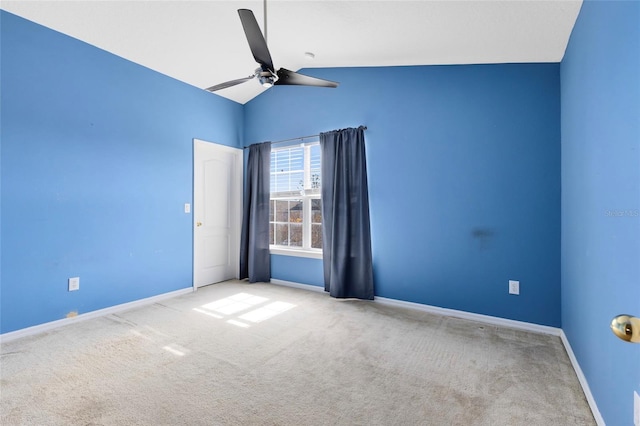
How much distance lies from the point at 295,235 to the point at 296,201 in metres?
0.51

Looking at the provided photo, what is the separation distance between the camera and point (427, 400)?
1.79 meters

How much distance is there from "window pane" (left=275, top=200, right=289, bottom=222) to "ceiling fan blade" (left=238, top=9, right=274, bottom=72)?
247 centimetres

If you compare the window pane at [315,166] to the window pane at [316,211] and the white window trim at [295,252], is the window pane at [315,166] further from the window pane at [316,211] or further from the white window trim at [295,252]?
the white window trim at [295,252]

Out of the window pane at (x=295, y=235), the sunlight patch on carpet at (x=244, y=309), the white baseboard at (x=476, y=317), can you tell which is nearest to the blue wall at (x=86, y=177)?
the sunlight patch on carpet at (x=244, y=309)

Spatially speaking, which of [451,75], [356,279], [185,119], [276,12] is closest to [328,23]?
[276,12]

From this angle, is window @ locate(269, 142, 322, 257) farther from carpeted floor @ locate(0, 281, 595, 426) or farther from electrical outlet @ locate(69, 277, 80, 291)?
electrical outlet @ locate(69, 277, 80, 291)

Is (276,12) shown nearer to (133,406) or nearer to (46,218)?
(46,218)

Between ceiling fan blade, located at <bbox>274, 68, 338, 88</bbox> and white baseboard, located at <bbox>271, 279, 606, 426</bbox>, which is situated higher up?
ceiling fan blade, located at <bbox>274, 68, 338, 88</bbox>

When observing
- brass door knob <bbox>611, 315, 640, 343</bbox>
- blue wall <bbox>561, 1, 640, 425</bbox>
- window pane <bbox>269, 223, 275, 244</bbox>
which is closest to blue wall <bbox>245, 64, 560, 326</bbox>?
blue wall <bbox>561, 1, 640, 425</bbox>

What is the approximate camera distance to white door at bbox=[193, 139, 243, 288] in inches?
166

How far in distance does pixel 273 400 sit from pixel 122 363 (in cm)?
128

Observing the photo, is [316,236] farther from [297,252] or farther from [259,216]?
[259,216]

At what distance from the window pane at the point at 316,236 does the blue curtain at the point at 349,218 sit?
1.14 feet

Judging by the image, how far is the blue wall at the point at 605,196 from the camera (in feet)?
3.98
